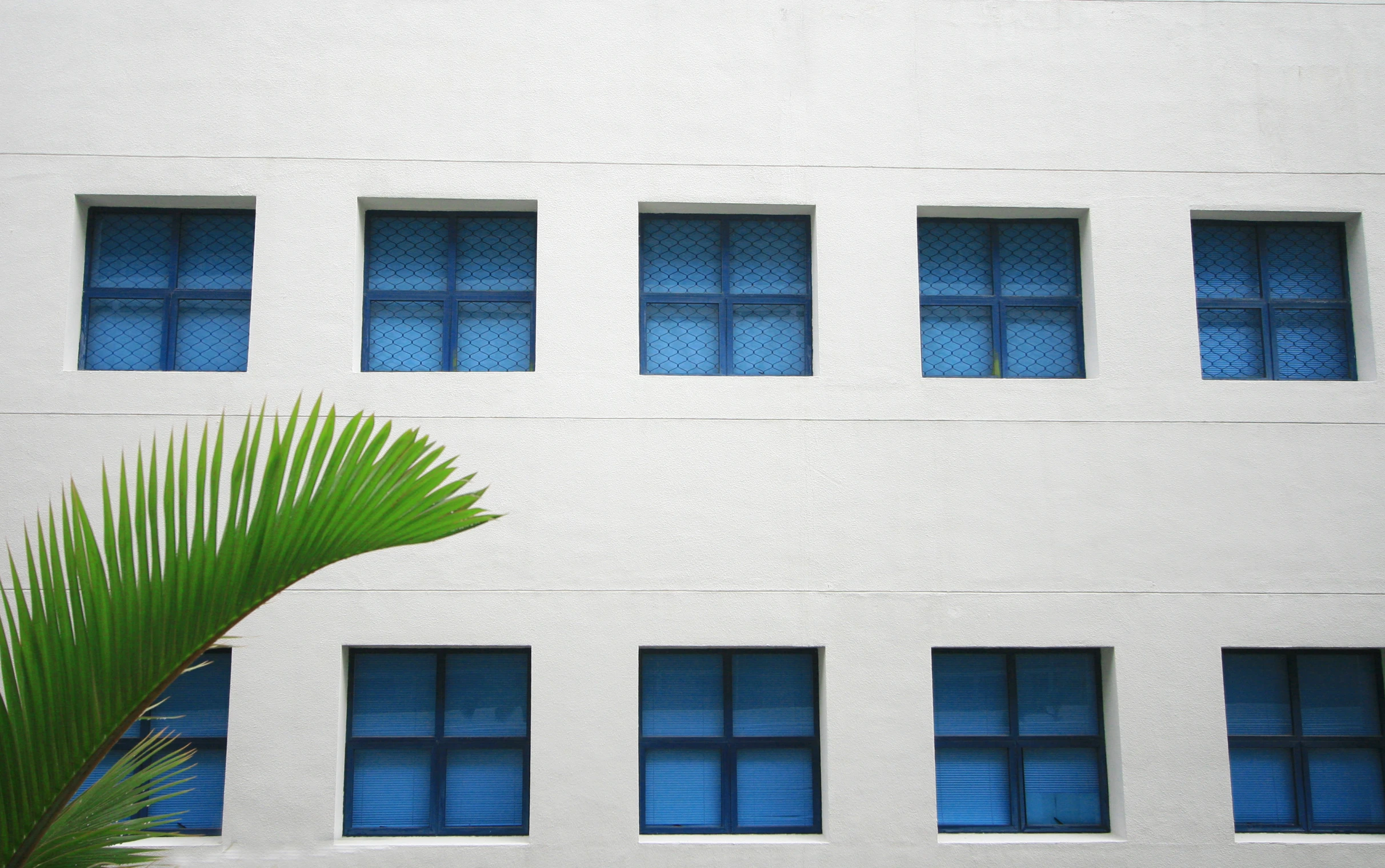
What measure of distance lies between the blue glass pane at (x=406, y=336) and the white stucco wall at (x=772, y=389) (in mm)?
327

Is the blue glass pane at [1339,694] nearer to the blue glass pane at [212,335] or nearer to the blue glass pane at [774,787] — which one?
the blue glass pane at [774,787]

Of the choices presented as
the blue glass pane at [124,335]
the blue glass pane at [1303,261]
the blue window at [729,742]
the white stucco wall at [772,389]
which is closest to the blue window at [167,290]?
the blue glass pane at [124,335]

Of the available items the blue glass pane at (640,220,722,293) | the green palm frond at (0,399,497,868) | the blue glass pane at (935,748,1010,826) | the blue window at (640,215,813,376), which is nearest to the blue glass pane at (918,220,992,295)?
the blue window at (640,215,813,376)

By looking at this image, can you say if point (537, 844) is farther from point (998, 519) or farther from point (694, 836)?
point (998, 519)

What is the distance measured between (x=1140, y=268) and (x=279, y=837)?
762 centimetres

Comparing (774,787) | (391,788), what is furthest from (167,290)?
(774,787)

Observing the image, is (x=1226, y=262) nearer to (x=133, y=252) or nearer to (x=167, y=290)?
(x=167, y=290)

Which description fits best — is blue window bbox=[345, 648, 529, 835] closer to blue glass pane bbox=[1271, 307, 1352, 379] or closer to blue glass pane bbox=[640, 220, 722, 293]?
blue glass pane bbox=[640, 220, 722, 293]

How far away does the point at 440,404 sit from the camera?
7.38 meters

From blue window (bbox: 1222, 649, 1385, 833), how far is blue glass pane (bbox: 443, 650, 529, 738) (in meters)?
5.25

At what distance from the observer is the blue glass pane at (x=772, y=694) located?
7.47 meters

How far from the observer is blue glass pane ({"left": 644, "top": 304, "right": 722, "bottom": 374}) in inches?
310

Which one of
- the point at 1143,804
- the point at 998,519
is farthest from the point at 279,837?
the point at 1143,804

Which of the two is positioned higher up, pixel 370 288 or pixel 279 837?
pixel 370 288
